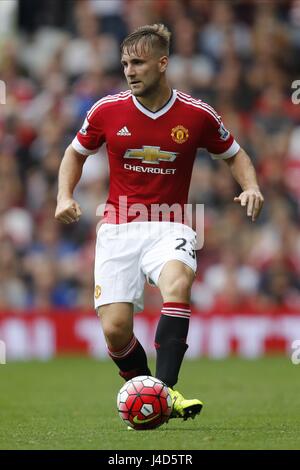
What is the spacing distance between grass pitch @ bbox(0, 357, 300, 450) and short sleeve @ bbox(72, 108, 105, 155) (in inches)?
78.0

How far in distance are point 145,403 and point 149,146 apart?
1.83 m

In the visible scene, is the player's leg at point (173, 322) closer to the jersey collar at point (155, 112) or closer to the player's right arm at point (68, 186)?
the player's right arm at point (68, 186)

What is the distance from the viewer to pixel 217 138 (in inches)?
317

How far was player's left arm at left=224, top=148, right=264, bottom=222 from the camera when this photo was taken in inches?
299

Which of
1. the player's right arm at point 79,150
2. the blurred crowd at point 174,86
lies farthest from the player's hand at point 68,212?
the blurred crowd at point 174,86

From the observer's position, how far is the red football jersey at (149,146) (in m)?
7.82

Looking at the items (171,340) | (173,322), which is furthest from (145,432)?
(173,322)

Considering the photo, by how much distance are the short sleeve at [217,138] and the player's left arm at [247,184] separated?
7cm

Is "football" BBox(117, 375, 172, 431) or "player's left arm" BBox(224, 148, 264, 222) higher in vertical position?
"player's left arm" BBox(224, 148, 264, 222)

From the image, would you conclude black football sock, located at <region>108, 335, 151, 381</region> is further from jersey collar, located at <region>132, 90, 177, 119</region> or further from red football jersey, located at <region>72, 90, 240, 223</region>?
jersey collar, located at <region>132, 90, 177, 119</region>
